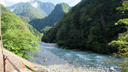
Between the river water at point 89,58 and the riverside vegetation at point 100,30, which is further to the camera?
the riverside vegetation at point 100,30

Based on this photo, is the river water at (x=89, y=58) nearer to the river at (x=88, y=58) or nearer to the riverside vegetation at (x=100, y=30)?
the river at (x=88, y=58)

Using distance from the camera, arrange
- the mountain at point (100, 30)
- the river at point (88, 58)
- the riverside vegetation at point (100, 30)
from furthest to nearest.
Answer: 1. the mountain at point (100, 30)
2. the riverside vegetation at point (100, 30)
3. the river at point (88, 58)

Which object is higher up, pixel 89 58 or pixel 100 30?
pixel 100 30

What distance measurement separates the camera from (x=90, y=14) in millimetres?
26469

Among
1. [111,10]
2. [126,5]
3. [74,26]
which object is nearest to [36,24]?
[74,26]

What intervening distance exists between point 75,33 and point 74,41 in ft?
9.71

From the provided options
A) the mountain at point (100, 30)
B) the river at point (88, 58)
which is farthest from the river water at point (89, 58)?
the mountain at point (100, 30)

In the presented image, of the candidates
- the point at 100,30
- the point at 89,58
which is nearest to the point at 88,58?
the point at 89,58

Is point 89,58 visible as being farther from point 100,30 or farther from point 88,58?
point 100,30

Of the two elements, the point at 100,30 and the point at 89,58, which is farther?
the point at 100,30

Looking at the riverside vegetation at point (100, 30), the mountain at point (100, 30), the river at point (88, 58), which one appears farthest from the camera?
the mountain at point (100, 30)

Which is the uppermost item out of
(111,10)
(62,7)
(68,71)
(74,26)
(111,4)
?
(62,7)

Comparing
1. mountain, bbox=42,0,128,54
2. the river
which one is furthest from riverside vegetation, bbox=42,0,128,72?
the river

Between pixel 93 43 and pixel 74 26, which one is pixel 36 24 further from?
pixel 93 43
